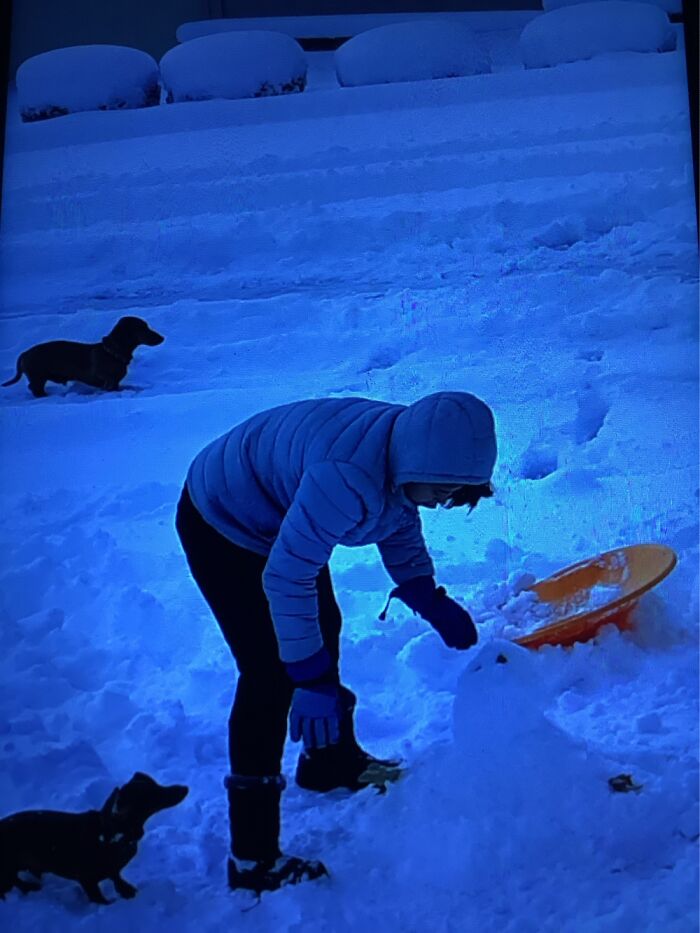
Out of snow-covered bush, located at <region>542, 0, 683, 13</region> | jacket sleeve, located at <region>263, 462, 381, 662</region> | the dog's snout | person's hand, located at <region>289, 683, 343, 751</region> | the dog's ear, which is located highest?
snow-covered bush, located at <region>542, 0, 683, 13</region>

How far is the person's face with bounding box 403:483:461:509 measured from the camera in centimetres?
168

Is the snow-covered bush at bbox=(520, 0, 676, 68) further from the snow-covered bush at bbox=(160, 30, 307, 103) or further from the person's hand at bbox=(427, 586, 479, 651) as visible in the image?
the person's hand at bbox=(427, 586, 479, 651)

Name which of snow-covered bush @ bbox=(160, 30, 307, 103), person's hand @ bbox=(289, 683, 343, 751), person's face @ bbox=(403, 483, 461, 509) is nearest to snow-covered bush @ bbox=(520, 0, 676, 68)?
snow-covered bush @ bbox=(160, 30, 307, 103)

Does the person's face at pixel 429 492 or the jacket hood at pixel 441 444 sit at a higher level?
the jacket hood at pixel 441 444

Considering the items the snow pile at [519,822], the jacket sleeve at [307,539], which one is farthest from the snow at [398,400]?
the jacket sleeve at [307,539]

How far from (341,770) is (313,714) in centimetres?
17

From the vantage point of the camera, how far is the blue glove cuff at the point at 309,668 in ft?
5.36

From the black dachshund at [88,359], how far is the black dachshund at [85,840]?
781 mm

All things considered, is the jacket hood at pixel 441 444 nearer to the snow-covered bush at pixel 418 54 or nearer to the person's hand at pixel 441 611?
the person's hand at pixel 441 611

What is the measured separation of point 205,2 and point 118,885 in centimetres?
175

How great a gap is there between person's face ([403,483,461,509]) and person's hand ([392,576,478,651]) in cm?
19

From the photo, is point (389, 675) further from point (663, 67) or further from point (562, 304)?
point (663, 67)

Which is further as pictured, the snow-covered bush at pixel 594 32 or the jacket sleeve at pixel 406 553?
the snow-covered bush at pixel 594 32

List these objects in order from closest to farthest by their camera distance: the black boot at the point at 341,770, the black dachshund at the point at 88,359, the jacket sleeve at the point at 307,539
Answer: the jacket sleeve at the point at 307,539, the black boot at the point at 341,770, the black dachshund at the point at 88,359
